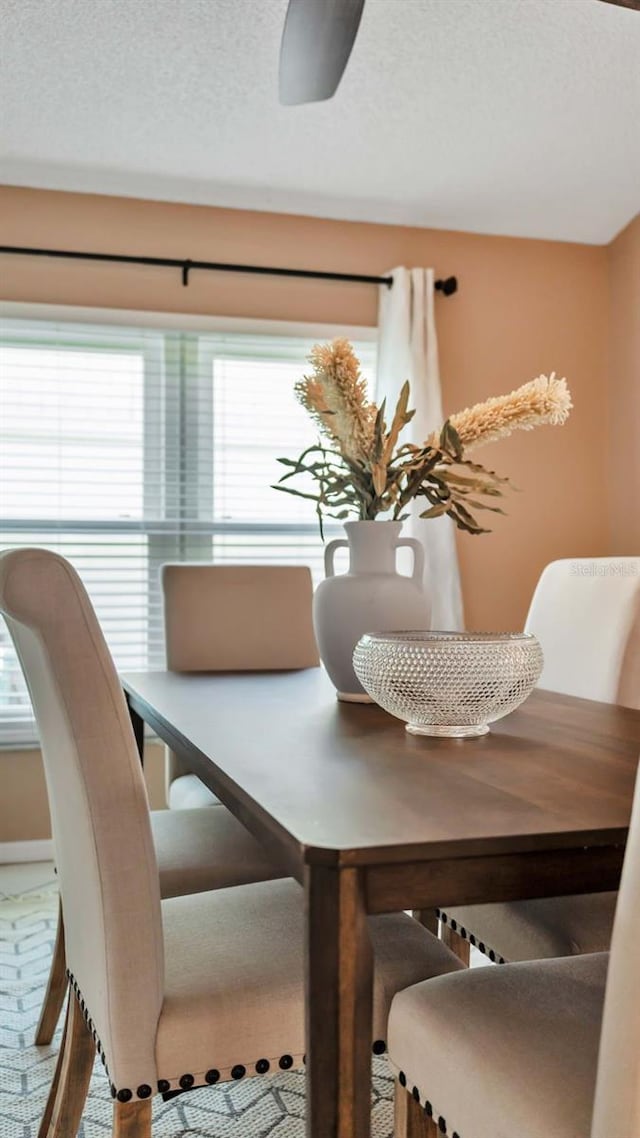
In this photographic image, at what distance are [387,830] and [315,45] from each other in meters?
1.80

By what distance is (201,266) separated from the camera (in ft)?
12.9

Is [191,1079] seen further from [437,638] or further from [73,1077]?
[437,638]

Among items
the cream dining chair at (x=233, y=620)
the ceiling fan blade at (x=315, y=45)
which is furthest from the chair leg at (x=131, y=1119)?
the ceiling fan blade at (x=315, y=45)

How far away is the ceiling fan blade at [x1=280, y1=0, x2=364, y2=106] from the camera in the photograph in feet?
6.88

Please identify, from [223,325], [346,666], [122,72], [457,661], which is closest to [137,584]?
[223,325]

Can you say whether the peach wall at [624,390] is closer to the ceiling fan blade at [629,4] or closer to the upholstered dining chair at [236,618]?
the ceiling fan blade at [629,4]

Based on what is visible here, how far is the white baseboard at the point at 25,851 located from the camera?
372 cm

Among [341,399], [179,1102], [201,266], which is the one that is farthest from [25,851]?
[341,399]

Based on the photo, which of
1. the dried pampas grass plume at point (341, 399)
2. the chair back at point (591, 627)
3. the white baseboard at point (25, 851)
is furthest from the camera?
the white baseboard at point (25, 851)

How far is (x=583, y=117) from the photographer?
3.58 metres

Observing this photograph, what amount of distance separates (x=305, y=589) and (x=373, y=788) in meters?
1.72

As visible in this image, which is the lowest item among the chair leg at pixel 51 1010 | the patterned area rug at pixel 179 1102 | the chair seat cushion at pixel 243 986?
the patterned area rug at pixel 179 1102

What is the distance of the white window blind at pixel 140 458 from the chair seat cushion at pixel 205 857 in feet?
6.13

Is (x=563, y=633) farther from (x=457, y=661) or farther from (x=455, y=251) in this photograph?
(x=455, y=251)
